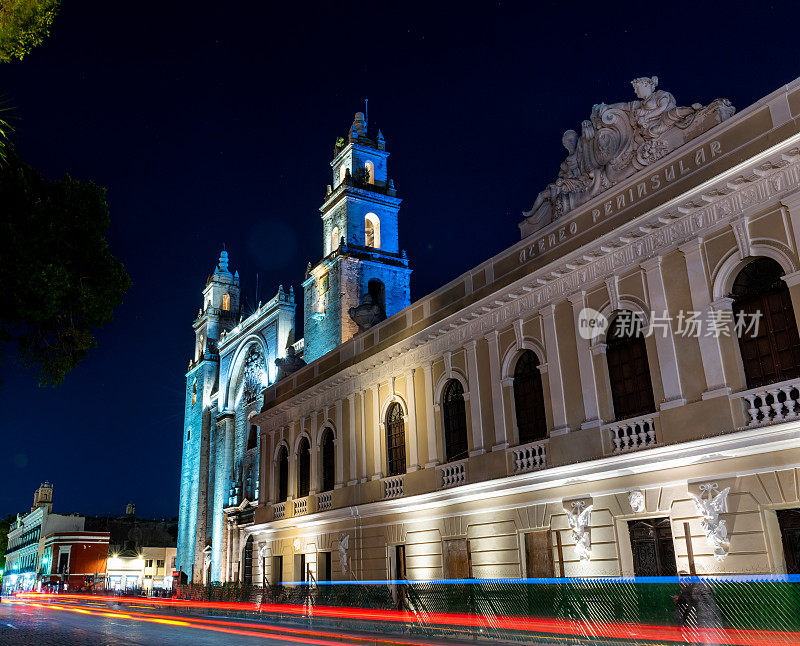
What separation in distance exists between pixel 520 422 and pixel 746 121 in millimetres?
8569

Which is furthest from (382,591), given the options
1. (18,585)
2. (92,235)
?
(18,585)

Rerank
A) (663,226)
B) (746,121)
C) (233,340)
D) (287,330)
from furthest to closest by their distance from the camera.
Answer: (233,340)
(287,330)
(663,226)
(746,121)

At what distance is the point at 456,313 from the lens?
1970cm

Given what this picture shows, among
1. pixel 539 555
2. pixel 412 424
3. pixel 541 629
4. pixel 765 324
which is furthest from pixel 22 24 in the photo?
pixel 412 424

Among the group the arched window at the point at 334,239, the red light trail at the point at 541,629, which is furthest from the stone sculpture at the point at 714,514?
the arched window at the point at 334,239

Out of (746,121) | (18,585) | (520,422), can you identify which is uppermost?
(746,121)

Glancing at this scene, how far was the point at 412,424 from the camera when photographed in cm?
2141

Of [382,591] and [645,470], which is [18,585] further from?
[645,470]

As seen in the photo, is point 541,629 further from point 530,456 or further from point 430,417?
point 430,417

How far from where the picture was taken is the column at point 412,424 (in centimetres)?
2108

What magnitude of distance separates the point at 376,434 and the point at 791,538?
43.9 ft

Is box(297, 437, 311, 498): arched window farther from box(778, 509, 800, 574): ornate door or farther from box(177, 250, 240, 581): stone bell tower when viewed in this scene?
box(177, 250, 240, 581): stone bell tower

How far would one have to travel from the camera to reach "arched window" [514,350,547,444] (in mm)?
17453

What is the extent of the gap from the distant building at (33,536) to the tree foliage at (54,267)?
64724 mm
